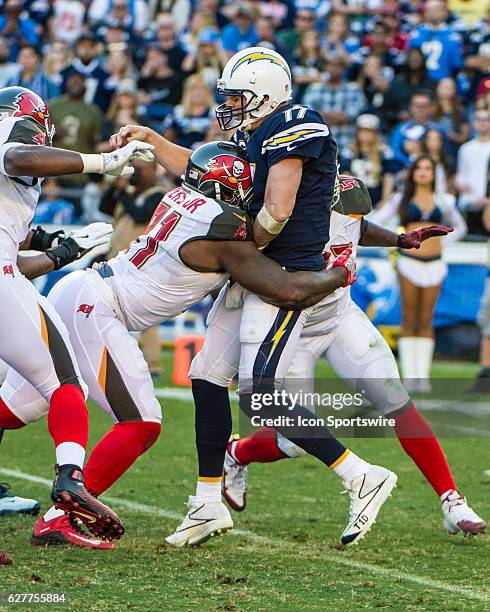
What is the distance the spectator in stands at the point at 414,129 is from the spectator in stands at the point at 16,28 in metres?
4.80

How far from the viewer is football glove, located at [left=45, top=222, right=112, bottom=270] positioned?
4.84 meters

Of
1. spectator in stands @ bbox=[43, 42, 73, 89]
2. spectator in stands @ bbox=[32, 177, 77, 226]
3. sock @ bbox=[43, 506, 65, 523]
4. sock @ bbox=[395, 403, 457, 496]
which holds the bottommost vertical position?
spectator in stands @ bbox=[32, 177, 77, 226]

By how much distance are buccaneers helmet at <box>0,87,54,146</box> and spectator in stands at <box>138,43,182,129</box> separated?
8.53m

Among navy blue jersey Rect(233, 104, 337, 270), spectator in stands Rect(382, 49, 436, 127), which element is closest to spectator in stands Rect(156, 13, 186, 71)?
spectator in stands Rect(382, 49, 436, 127)

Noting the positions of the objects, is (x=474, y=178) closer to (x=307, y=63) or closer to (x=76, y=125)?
(x=307, y=63)

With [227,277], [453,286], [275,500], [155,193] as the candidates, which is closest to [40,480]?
[275,500]

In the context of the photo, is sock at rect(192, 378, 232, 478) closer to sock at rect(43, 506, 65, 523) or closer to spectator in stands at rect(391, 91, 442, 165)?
sock at rect(43, 506, 65, 523)

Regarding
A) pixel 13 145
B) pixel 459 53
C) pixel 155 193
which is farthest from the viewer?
pixel 459 53

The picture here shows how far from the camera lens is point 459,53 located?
13.1 meters

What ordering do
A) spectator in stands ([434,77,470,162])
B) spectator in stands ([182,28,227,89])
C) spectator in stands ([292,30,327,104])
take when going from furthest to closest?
spectator in stands ([292,30,327,104]), spectator in stands ([182,28,227,89]), spectator in stands ([434,77,470,162])

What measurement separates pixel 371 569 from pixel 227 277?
1241mm

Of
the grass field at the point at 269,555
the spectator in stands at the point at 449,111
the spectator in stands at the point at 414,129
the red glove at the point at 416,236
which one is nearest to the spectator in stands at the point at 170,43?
the spectator in stands at the point at 414,129

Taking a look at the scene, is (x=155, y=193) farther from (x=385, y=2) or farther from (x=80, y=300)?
(x=385, y=2)

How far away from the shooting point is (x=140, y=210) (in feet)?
31.1
